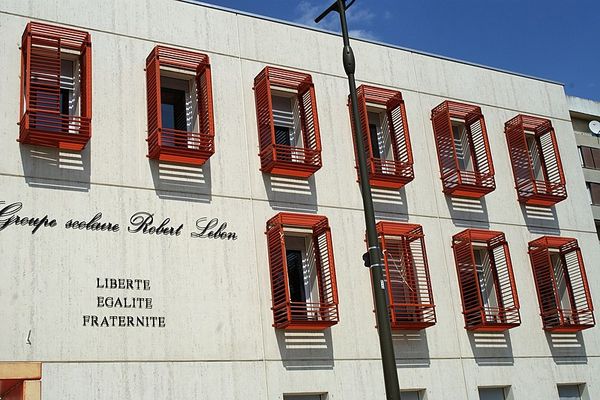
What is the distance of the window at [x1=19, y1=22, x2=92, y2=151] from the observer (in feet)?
60.7

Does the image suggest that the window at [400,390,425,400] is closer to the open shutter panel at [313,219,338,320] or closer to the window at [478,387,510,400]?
the window at [478,387,510,400]

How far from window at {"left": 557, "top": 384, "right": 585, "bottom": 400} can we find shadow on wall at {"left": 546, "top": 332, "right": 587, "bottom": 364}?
0.76 m

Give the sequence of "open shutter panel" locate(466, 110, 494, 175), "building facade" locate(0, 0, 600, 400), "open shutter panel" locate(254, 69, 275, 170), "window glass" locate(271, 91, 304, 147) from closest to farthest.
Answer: "building facade" locate(0, 0, 600, 400), "open shutter panel" locate(254, 69, 275, 170), "window glass" locate(271, 91, 304, 147), "open shutter panel" locate(466, 110, 494, 175)

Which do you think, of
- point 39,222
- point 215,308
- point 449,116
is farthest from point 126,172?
point 449,116

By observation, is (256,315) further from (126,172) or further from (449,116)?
(449,116)

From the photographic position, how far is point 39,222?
18203 millimetres

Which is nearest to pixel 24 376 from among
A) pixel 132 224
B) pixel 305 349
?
pixel 132 224

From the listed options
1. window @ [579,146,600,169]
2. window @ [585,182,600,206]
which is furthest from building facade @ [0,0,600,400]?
window @ [579,146,600,169]

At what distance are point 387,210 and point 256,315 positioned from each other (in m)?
5.62

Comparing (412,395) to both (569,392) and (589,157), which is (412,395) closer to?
(569,392)

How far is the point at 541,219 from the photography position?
26656 millimetres

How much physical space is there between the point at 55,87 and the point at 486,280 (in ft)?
45.8

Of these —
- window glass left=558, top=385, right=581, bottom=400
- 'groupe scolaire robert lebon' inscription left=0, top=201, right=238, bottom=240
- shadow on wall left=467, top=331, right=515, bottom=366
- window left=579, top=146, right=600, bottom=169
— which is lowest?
window glass left=558, top=385, right=581, bottom=400

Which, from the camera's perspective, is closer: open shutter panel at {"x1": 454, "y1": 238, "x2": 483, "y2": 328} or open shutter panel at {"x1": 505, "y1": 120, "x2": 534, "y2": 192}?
open shutter panel at {"x1": 454, "y1": 238, "x2": 483, "y2": 328}
